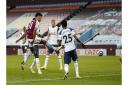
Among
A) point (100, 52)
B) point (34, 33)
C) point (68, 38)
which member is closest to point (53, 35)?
point (34, 33)

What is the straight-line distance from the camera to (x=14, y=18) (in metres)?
40.3

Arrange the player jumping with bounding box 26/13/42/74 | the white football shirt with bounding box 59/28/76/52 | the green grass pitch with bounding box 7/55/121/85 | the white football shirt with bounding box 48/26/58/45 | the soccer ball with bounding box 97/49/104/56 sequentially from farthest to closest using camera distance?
the soccer ball with bounding box 97/49/104/56, the white football shirt with bounding box 48/26/58/45, the player jumping with bounding box 26/13/42/74, the white football shirt with bounding box 59/28/76/52, the green grass pitch with bounding box 7/55/121/85

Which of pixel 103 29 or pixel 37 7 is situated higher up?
pixel 37 7

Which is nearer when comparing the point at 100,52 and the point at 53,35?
the point at 53,35

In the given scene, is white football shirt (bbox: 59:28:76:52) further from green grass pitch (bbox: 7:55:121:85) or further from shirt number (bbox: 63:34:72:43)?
green grass pitch (bbox: 7:55:121:85)

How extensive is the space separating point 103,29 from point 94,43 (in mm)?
2045

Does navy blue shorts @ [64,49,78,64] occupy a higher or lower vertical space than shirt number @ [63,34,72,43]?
lower

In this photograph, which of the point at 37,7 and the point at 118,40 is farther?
the point at 37,7

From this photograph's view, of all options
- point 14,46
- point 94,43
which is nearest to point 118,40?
point 94,43

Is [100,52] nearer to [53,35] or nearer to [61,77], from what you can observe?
[53,35]

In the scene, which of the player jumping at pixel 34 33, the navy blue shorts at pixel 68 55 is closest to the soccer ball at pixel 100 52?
the player jumping at pixel 34 33

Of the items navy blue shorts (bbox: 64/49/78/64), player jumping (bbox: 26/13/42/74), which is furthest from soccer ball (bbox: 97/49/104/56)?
navy blue shorts (bbox: 64/49/78/64)

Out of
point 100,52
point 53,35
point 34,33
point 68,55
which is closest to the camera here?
point 68,55
